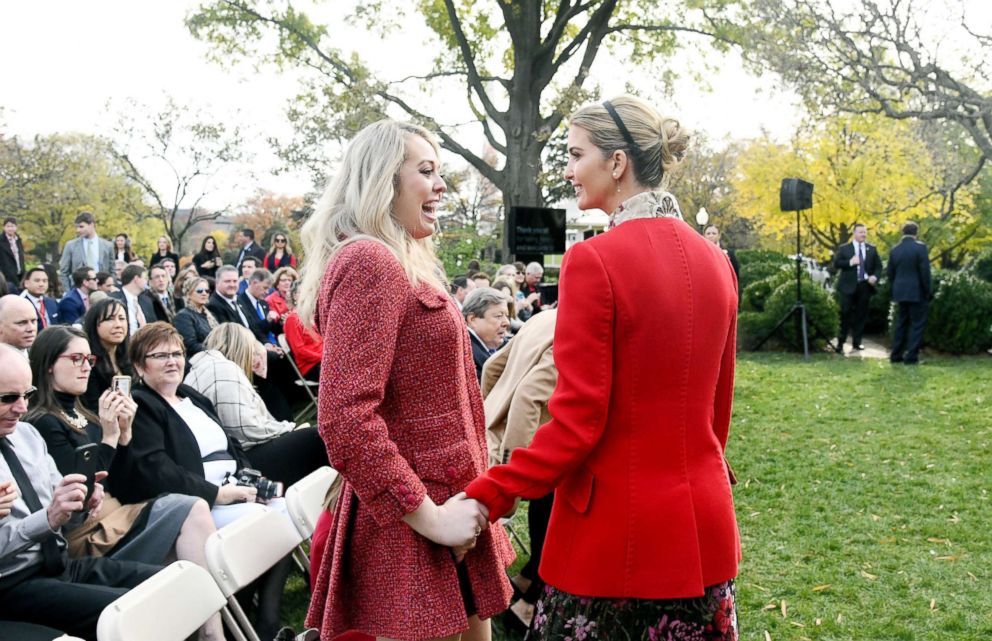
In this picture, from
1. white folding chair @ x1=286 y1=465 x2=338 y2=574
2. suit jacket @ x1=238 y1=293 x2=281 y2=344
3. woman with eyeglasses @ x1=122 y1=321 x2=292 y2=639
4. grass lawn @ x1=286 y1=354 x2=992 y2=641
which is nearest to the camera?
white folding chair @ x1=286 y1=465 x2=338 y2=574

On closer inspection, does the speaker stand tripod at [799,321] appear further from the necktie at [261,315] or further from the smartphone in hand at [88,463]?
the smartphone in hand at [88,463]

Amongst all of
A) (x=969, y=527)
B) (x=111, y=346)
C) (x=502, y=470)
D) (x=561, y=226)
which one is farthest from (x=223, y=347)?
(x=561, y=226)

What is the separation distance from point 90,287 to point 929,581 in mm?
9418

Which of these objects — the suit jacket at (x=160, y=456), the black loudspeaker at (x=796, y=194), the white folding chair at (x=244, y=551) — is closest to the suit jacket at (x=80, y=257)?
the suit jacket at (x=160, y=456)

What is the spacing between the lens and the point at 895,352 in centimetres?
1341

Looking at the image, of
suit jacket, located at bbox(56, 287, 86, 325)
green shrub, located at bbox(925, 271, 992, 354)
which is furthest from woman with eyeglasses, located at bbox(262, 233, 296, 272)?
green shrub, located at bbox(925, 271, 992, 354)

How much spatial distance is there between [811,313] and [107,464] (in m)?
12.6

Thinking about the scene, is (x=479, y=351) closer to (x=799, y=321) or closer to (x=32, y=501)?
(x=32, y=501)

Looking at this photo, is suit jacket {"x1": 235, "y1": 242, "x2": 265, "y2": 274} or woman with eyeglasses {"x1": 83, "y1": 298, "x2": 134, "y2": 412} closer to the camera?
woman with eyeglasses {"x1": 83, "y1": 298, "x2": 134, "y2": 412}

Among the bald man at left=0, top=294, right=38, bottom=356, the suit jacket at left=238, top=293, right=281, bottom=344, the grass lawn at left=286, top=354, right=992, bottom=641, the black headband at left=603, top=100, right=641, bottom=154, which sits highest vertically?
the black headband at left=603, top=100, right=641, bottom=154

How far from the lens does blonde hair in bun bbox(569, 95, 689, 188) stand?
2094 millimetres

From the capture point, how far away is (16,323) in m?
5.81

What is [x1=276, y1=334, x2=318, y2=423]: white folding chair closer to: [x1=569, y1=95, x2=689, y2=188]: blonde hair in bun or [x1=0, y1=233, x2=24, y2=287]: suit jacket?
[x1=0, y1=233, x2=24, y2=287]: suit jacket

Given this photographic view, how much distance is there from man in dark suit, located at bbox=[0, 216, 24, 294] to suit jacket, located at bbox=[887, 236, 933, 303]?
13.0 meters
